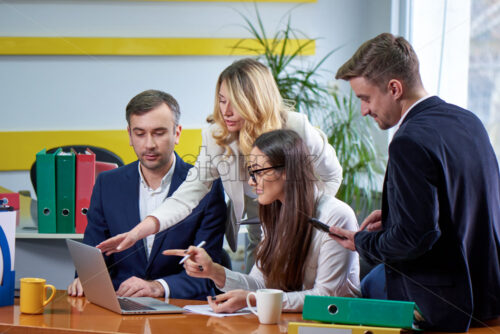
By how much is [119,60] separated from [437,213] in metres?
2.80

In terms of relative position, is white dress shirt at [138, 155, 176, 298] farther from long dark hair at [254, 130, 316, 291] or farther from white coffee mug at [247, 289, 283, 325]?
white coffee mug at [247, 289, 283, 325]

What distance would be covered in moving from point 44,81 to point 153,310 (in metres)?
2.53

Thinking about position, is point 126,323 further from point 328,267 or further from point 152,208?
point 152,208

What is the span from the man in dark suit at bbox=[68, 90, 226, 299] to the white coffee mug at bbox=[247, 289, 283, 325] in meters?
0.52

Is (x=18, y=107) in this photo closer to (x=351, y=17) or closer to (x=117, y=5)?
(x=117, y=5)

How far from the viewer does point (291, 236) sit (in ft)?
5.69

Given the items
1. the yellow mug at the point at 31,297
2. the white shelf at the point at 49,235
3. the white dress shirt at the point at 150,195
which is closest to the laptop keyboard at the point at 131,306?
the yellow mug at the point at 31,297

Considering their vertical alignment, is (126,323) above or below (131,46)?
below

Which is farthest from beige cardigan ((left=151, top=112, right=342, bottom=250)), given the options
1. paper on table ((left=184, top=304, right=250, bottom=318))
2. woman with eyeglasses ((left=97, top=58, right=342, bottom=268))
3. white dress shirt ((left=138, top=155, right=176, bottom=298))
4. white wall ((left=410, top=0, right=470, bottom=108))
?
white wall ((left=410, top=0, right=470, bottom=108))

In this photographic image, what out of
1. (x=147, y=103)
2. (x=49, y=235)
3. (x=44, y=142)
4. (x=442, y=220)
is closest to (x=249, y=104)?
(x=147, y=103)

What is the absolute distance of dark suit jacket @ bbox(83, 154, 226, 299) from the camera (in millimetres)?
2066

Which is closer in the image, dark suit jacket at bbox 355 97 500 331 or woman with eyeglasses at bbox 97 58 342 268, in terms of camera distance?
dark suit jacket at bbox 355 97 500 331

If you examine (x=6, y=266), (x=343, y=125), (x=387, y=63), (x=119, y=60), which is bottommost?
(x=6, y=266)

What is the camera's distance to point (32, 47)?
3.60 metres
